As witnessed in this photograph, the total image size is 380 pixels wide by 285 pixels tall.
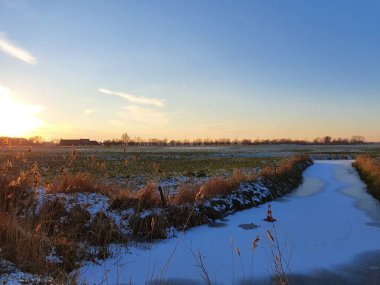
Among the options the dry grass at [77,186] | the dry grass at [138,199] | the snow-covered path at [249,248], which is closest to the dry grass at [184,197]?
the dry grass at [138,199]

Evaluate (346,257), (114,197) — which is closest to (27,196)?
(114,197)

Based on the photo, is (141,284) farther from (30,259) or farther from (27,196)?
(27,196)

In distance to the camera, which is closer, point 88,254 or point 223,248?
point 88,254

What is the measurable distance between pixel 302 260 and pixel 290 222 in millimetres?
3733

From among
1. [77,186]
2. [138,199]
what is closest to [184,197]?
[138,199]

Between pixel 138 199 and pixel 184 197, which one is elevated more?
pixel 138 199

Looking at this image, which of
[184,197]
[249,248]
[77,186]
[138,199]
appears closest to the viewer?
[249,248]

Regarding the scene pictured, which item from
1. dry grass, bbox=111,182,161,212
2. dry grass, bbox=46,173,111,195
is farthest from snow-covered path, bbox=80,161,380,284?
dry grass, bbox=46,173,111,195

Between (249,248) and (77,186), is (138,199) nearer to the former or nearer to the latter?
(77,186)

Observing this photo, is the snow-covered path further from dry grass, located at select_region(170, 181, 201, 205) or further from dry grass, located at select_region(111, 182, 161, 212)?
dry grass, located at select_region(111, 182, 161, 212)

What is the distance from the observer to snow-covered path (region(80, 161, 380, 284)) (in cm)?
739

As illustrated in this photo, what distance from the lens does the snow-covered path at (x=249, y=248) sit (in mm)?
7395

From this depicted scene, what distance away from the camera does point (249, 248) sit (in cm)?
931

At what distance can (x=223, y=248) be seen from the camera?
9.20 meters
